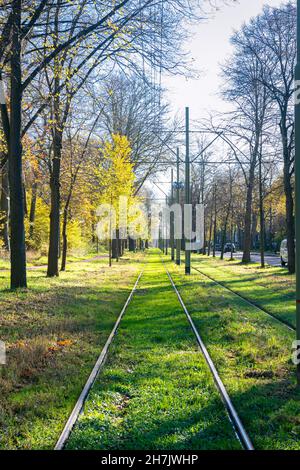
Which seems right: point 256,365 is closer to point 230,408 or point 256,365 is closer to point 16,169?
point 230,408

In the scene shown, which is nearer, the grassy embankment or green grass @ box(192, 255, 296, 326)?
the grassy embankment

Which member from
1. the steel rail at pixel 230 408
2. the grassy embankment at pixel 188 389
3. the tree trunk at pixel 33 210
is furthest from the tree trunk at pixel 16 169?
the tree trunk at pixel 33 210

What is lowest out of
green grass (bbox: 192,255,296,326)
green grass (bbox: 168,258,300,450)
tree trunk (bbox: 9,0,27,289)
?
green grass (bbox: 168,258,300,450)

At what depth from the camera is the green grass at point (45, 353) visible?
4.86 meters

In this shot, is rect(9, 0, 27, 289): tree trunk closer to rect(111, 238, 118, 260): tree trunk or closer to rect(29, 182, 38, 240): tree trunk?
rect(29, 182, 38, 240): tree trunk

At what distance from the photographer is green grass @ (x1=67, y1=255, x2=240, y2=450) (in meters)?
4.48

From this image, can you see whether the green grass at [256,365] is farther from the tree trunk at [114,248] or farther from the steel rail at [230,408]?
the tree trunk at [114,248]

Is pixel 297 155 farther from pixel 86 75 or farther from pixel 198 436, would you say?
pixel 86 75

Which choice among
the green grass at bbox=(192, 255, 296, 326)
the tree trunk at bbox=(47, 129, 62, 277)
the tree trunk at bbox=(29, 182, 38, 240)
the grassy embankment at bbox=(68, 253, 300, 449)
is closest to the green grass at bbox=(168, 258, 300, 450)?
the grassy embankment at bbox=(68, 253, 300, 449)

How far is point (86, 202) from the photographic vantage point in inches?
1425

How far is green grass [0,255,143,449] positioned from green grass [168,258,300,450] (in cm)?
196

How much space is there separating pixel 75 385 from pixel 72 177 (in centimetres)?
1929

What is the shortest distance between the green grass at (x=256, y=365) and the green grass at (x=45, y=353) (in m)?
1.96
